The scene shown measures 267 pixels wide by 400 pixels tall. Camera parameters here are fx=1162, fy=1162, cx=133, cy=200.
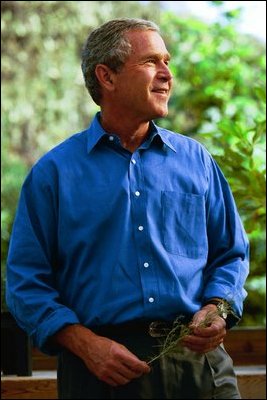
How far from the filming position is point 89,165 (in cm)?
261

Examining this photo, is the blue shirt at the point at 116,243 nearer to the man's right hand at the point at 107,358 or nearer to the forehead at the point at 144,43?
the man's right hand at the point at 107,358

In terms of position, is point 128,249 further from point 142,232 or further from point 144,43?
point 144,43

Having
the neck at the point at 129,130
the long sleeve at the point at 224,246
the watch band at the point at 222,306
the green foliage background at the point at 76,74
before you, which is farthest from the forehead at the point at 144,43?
the green foliage background at the point at 76,74

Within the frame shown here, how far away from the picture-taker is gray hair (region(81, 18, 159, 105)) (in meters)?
2.64

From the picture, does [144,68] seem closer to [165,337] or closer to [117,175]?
[117,175]

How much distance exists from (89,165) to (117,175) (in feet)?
0.23

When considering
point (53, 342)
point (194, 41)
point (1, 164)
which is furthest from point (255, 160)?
point (194, 41)

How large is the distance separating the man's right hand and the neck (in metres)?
0.48

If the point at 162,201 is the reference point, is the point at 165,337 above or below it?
below

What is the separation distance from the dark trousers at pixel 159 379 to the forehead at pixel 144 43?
64 cm

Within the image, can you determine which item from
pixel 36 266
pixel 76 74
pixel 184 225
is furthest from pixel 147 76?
pixel 76 74

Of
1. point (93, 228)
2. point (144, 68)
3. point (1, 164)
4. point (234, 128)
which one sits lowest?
point (1, 164)

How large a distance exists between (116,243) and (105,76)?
1.43 feet

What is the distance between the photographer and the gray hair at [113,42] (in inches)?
104
